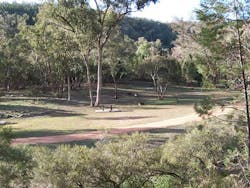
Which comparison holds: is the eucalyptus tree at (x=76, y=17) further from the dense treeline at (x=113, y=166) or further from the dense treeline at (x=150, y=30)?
the dense treeline at (x=150, y=30)

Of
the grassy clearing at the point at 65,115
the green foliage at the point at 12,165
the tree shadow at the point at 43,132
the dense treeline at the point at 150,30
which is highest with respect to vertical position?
the dense treeline at the point at 150,30

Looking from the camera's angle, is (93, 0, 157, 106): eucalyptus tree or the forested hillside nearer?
(93, 0, 157, 106): eucalyptus tree

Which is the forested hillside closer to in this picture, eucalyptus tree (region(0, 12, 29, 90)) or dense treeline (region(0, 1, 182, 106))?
dense treeline (region(0, 1, 182, 106))

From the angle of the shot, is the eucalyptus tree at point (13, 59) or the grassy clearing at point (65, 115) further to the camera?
the eucalyptus tree at point (13, 59)

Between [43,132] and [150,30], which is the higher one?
[150,30]

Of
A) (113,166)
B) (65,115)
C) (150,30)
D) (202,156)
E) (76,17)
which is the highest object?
(150,30)

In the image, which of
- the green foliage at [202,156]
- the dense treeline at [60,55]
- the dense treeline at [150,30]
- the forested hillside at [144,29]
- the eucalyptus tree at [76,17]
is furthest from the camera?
the dense treeline at [150,30]

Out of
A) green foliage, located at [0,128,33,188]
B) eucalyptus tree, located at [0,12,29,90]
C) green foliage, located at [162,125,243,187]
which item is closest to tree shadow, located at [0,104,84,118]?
eucalyptus tree, located at [0,12,29,90]

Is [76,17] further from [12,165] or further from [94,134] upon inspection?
[12,165]

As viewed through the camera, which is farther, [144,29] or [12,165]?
[144,29]

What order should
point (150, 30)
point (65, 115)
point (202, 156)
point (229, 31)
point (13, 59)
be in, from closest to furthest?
point (229, 31) < point (202, 156) < point (65, 115) < point (13, 59) < point (150, 30)

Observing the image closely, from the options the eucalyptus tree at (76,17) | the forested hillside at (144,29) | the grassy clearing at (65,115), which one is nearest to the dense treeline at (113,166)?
the grassy clearing at (65,115)

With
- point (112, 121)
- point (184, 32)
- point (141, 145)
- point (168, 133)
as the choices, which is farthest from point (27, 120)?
point (184, 32)

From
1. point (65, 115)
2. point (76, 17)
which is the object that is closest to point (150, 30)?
point (76, 17)
